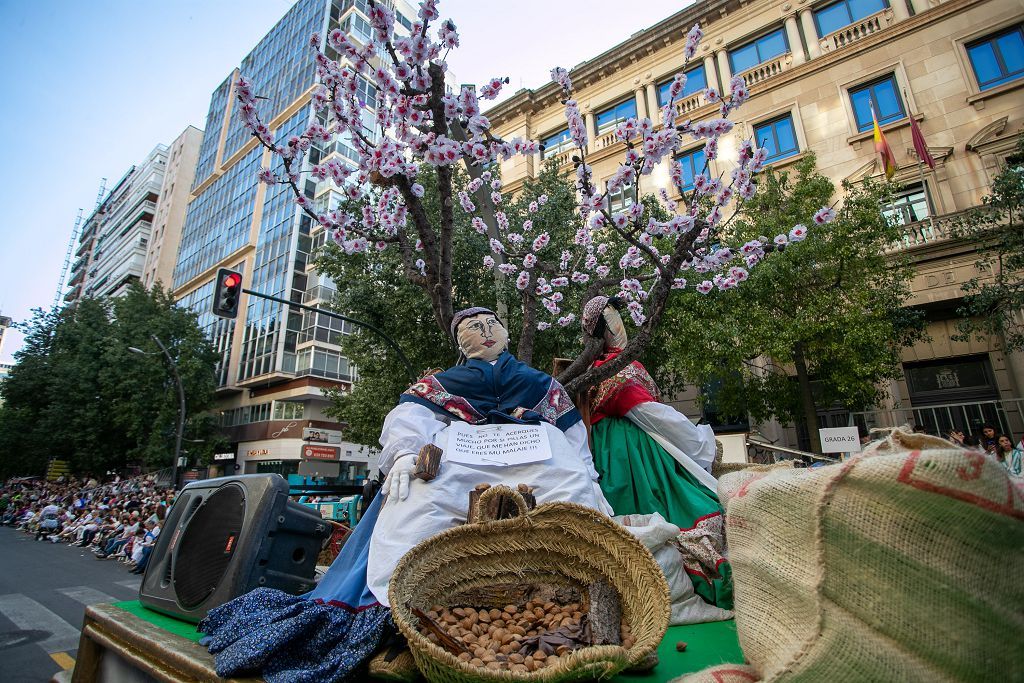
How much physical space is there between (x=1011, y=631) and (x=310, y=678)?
1.66 m

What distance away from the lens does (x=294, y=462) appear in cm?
2630

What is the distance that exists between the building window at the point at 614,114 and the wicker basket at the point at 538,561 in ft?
62.6

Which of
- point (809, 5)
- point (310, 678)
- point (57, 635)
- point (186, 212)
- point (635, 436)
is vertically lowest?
point (57, 635)

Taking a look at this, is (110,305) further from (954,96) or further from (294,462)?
(954,96)

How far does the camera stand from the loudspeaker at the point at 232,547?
7.71 feet

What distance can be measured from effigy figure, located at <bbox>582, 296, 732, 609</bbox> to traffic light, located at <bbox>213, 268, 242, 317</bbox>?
25.5 ft

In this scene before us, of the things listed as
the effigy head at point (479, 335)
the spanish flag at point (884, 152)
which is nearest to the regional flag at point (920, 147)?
the spanish flag at point (884, 152)

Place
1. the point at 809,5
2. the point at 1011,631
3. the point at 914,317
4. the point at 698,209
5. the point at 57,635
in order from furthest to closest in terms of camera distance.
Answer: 1. the point at 809,5
2. the point at 914,317
3. the point at 57,635
4. the point at 698,209
5. the point at 1011,631

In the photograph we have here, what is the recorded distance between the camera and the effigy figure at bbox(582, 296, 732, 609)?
2.29 m

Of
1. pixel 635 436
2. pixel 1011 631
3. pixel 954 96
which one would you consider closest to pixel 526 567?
pixel 1011 631

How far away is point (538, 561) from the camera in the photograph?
1906mm

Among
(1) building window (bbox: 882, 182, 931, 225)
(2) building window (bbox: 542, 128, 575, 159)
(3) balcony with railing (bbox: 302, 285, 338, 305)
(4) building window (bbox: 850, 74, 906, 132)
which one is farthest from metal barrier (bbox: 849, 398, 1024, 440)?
(3) balcony with railing (bbox: 302, 285, 338, 305)

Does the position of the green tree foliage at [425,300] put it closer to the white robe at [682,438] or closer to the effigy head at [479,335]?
the effigy head at [479,335]

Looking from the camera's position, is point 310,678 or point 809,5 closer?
point 310,678
